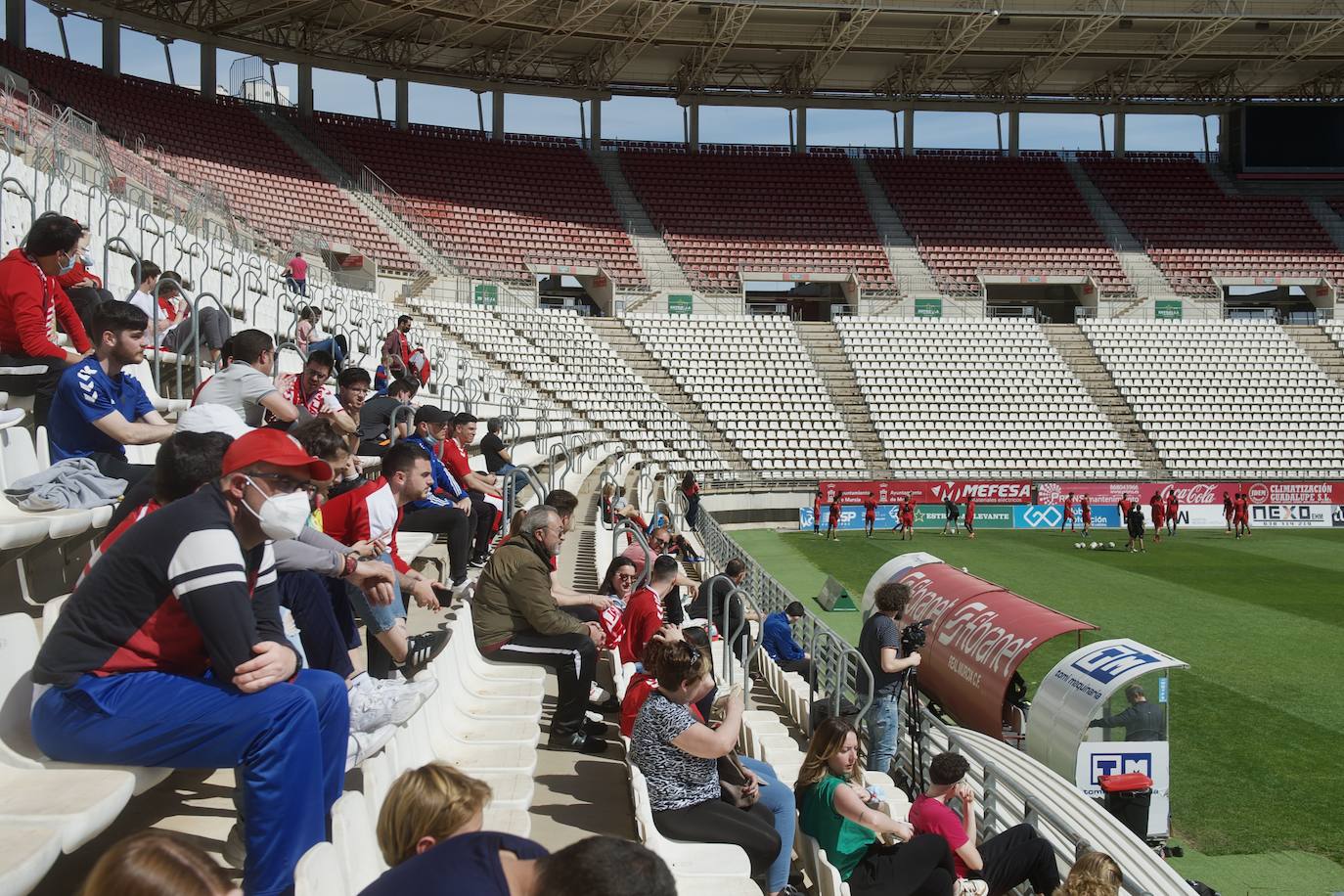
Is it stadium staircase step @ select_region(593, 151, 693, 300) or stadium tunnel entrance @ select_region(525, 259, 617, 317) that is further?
stadium staircase step @ select_region(593, 151, 693, 300)

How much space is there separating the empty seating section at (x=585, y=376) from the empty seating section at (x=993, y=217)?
45.5 feet

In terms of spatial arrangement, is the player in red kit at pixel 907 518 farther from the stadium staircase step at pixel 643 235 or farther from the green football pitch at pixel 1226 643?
the stadium staircase step at pixel 643 235

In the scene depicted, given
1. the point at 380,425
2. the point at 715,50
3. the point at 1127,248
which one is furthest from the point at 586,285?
the point at 380,425

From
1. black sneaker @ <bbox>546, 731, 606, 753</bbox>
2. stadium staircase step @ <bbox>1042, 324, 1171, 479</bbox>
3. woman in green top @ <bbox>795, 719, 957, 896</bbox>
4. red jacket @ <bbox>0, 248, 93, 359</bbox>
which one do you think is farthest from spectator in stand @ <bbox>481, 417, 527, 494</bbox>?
stadium staircase step @ <bbox>1042, 324, 1171, 479</bbox>

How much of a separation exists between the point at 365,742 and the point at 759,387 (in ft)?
99.7

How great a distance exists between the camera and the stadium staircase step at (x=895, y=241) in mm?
40781

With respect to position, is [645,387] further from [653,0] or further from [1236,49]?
[1236,49]

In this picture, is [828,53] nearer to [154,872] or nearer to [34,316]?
[34,316]

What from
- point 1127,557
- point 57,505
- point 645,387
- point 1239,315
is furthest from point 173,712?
point 1239,315

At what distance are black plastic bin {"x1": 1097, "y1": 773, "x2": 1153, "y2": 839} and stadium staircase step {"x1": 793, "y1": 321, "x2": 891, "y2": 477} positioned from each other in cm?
2271

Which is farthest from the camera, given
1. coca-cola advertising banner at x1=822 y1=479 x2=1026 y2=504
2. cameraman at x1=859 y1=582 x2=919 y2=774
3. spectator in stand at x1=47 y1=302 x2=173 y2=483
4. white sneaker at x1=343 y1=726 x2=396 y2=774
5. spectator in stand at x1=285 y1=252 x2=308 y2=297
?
coca-cola advertising banner at x1=822 y1=479 x2=1026 y2=504

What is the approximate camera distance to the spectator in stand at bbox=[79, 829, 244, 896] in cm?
203

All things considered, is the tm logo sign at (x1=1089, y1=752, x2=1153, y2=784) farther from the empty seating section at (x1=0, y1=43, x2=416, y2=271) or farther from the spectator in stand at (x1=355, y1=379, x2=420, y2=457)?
the empty seating section at (x1=0, y1=43, x2=416, y2=271)

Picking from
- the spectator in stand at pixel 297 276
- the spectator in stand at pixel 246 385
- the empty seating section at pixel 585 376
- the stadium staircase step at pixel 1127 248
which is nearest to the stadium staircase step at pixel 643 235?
the empty seating section at pixel 585 376
